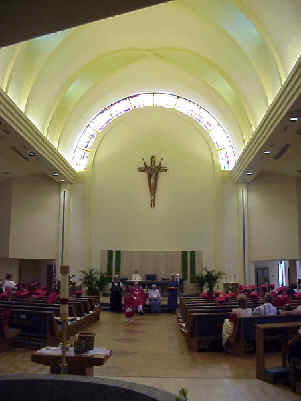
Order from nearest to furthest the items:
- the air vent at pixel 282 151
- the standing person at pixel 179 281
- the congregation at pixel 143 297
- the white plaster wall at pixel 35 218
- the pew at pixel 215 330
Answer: the pew at pixel 215 330 → the air vent at pixel 282 151 → the congregation at pixel 143 297 → the standing person at pixel 179 281 → the white plaster wall at pixel 35 218

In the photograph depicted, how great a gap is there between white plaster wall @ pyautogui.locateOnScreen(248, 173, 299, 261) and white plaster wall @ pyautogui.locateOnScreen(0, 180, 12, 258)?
9.67m

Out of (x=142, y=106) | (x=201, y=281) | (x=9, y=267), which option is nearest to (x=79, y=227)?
(x=9, y=267)

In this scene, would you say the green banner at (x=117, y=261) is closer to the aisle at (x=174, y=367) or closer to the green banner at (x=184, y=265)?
the green banner at (x=184, y=265)

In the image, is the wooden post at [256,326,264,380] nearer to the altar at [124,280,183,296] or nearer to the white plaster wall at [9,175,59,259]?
the altar at [124,280,183,296]

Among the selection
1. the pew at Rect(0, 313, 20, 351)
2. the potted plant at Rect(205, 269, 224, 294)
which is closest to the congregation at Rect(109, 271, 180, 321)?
the potted plant at Rect(205, 269, 224, 294)

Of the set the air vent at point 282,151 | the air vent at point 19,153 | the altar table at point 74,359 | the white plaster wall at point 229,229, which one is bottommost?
the altar table at point 74,359

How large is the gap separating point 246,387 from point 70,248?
44.8ft

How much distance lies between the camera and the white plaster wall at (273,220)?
1773 centimetres

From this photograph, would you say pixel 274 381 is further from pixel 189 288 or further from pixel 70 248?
pixel 70 248

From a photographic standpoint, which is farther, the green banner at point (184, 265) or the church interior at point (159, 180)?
the green banner at point (184, 265)

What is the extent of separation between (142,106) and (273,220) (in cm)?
746

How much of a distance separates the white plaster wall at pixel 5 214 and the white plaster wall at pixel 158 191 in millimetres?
3489

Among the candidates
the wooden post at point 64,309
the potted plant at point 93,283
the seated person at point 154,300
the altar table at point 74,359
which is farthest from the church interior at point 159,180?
the wooden post at point 64,309

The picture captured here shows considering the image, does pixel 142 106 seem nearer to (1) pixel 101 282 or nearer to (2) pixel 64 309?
(1) pixel 101 282
